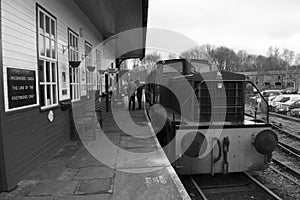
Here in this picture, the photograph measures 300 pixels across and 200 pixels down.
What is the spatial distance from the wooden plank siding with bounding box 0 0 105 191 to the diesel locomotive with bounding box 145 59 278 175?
258 cm

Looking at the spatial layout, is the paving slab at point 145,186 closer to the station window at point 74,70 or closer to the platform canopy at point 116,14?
the station window at point 74,70

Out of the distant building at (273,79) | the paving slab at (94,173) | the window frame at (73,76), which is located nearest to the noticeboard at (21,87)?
the paving slab at (94,173)

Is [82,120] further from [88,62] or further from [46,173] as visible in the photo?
[88,62]

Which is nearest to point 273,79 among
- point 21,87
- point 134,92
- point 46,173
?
point 134,92

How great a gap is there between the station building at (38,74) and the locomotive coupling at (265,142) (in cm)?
421

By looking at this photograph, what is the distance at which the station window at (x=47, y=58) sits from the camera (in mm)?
4984

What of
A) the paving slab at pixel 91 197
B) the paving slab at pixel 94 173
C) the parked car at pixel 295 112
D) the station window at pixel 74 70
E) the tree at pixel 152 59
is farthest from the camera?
the parked car at pixel 295 112

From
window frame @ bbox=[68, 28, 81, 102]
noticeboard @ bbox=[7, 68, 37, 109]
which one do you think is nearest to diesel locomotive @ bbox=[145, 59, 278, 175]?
noticeboard @ bbox=[7, 68, 37, 109]

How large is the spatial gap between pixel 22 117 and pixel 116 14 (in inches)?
241

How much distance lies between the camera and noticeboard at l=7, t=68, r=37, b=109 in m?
3.75

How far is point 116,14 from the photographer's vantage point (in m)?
9.08

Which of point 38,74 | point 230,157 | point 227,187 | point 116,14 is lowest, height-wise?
point 227,187

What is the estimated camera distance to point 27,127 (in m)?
4.25

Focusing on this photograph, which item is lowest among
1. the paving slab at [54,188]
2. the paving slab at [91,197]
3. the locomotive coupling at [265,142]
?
the paving slab at [54,188]
